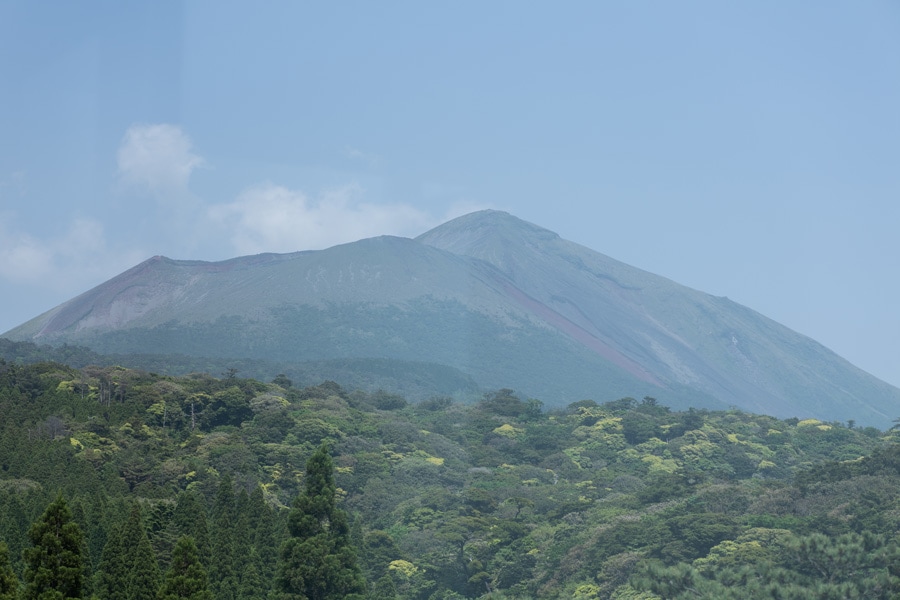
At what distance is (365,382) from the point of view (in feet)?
420

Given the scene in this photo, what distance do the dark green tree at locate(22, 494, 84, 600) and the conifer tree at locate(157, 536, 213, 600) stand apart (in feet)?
9.20

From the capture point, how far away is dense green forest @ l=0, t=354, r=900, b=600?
33.9 m

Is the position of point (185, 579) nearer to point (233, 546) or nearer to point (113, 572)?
point (113, 572)

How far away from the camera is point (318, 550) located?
34.6 metres

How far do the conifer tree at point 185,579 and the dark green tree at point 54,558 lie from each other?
9.20 ft

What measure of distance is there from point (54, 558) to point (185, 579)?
376cm

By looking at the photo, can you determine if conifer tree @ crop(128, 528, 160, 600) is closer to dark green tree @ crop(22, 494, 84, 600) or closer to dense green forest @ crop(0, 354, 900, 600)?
dense green forest @ crop(0, 354, 900, 600)

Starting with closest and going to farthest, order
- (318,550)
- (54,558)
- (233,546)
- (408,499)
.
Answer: (54,558) < (318,550) < (233,546) < (408,499)

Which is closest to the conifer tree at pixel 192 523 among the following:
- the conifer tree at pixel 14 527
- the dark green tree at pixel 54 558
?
the conifer tree at pixel 14 527

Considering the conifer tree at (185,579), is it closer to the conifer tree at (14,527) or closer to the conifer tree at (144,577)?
the conifer tree at (144,577)

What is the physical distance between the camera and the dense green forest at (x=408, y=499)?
33938 millimetres

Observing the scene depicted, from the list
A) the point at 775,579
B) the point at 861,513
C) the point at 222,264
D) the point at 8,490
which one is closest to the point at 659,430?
the point at 861,513

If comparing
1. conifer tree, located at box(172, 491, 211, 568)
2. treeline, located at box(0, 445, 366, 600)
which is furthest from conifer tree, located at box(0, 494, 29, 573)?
conifer tree, located at box(172, 491, 211, 568)

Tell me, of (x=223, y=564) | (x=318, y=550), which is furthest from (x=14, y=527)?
(x=318, y=550)
